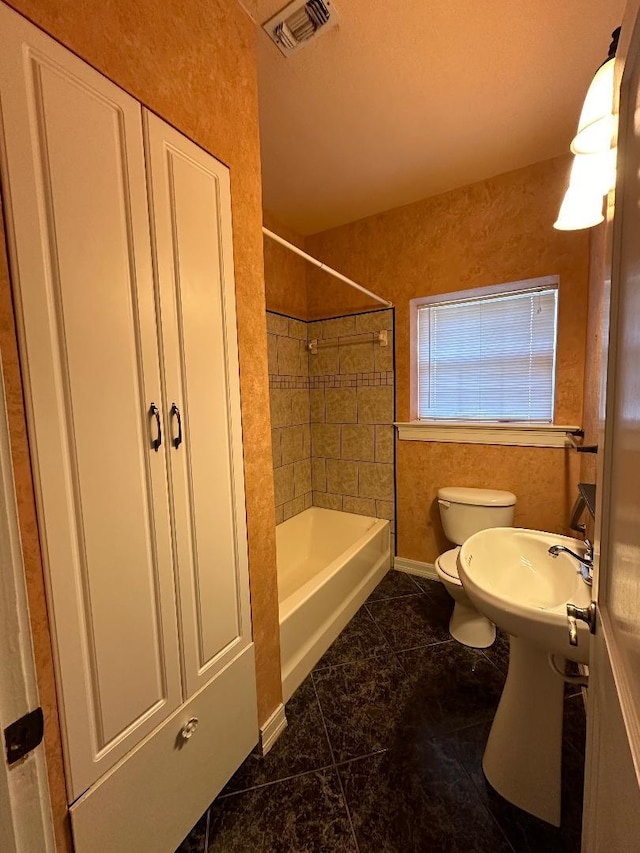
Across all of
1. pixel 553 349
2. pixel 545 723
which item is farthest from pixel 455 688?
pixel 553 349

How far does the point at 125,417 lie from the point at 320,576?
1426 millimetres

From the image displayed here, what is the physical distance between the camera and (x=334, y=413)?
273 centimetres

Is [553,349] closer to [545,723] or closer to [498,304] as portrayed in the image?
[498,304]

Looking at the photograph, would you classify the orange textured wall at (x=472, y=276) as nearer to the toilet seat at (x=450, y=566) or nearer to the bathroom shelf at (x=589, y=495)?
the toilet seat at (x=450, y=566)

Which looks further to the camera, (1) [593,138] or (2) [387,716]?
(2) [387,716]

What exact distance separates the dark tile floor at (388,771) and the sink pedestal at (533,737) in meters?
0.05

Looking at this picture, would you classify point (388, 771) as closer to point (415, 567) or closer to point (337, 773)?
point (337, 773)

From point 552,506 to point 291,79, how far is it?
8.13 ft

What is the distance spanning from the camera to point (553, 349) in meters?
2.05

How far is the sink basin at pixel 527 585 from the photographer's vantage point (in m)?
0.88

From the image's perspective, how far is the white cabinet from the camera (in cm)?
68

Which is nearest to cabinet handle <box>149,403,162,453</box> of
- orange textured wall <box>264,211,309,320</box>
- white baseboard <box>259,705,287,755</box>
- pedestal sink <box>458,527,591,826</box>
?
pedestal sink <box>458,527,591,826</box>

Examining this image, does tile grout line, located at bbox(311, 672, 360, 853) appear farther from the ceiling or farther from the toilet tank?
the ceiling

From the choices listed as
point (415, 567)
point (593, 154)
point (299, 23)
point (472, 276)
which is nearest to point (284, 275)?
point (472, 276)
